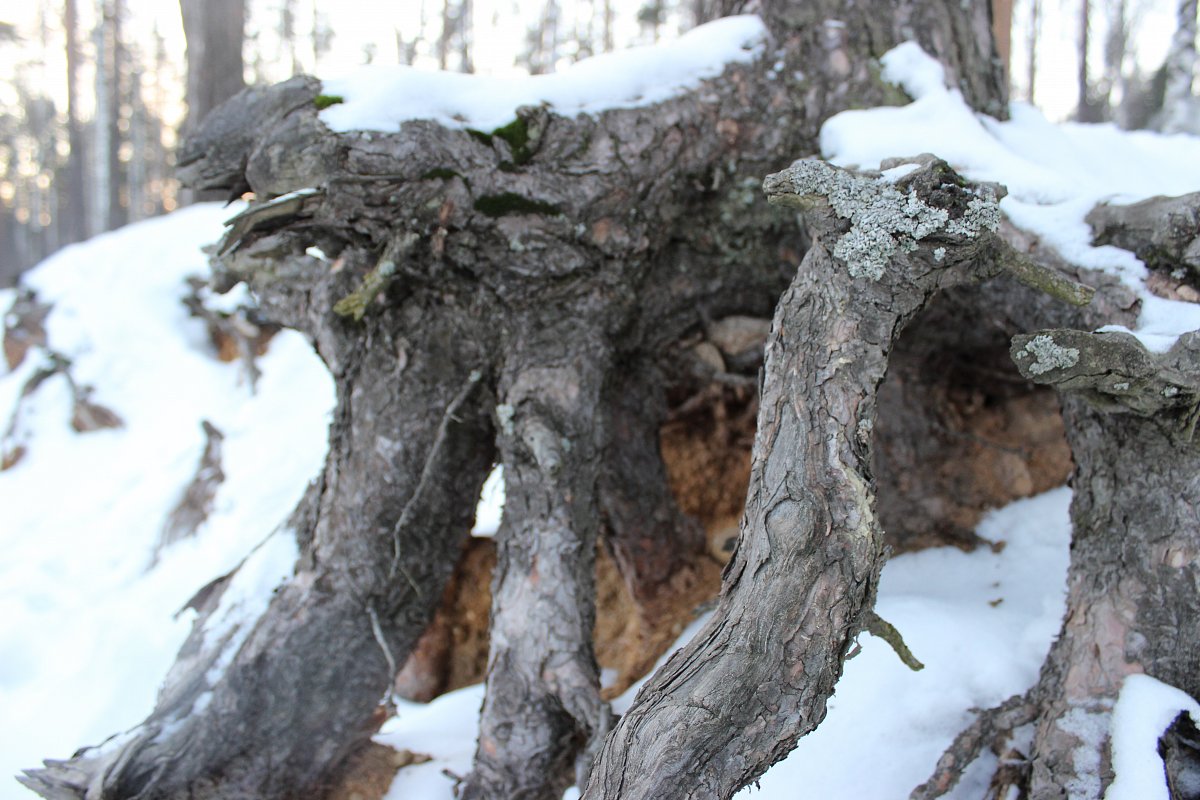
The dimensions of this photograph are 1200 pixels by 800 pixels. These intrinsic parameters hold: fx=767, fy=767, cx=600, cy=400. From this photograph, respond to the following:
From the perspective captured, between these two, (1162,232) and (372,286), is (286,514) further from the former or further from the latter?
(1162,232)

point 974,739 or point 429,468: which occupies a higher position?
point 429,468

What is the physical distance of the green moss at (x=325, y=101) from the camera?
2.03 m

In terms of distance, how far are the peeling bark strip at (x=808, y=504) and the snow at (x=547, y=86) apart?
956mm

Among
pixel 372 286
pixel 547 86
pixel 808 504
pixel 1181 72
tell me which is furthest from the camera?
pixel 1181 72

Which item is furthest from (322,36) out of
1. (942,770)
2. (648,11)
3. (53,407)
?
(942,770)

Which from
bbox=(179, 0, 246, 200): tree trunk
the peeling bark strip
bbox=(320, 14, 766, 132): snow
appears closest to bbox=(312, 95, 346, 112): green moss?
bbox=(320, 14, 766, 132): snow

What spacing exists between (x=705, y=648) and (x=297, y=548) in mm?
1621

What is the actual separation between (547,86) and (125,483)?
3.87 metres

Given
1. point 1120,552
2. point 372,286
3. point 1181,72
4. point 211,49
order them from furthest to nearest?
point 1181,72 < point 211,49 < point 372,286 < point 1120,552

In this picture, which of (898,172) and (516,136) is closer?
(898,172)

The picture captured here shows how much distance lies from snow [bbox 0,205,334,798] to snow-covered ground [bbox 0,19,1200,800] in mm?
13

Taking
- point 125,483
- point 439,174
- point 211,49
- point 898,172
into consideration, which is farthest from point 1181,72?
point 125,483

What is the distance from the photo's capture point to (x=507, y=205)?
214 centimetres

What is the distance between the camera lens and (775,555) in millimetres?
1400
